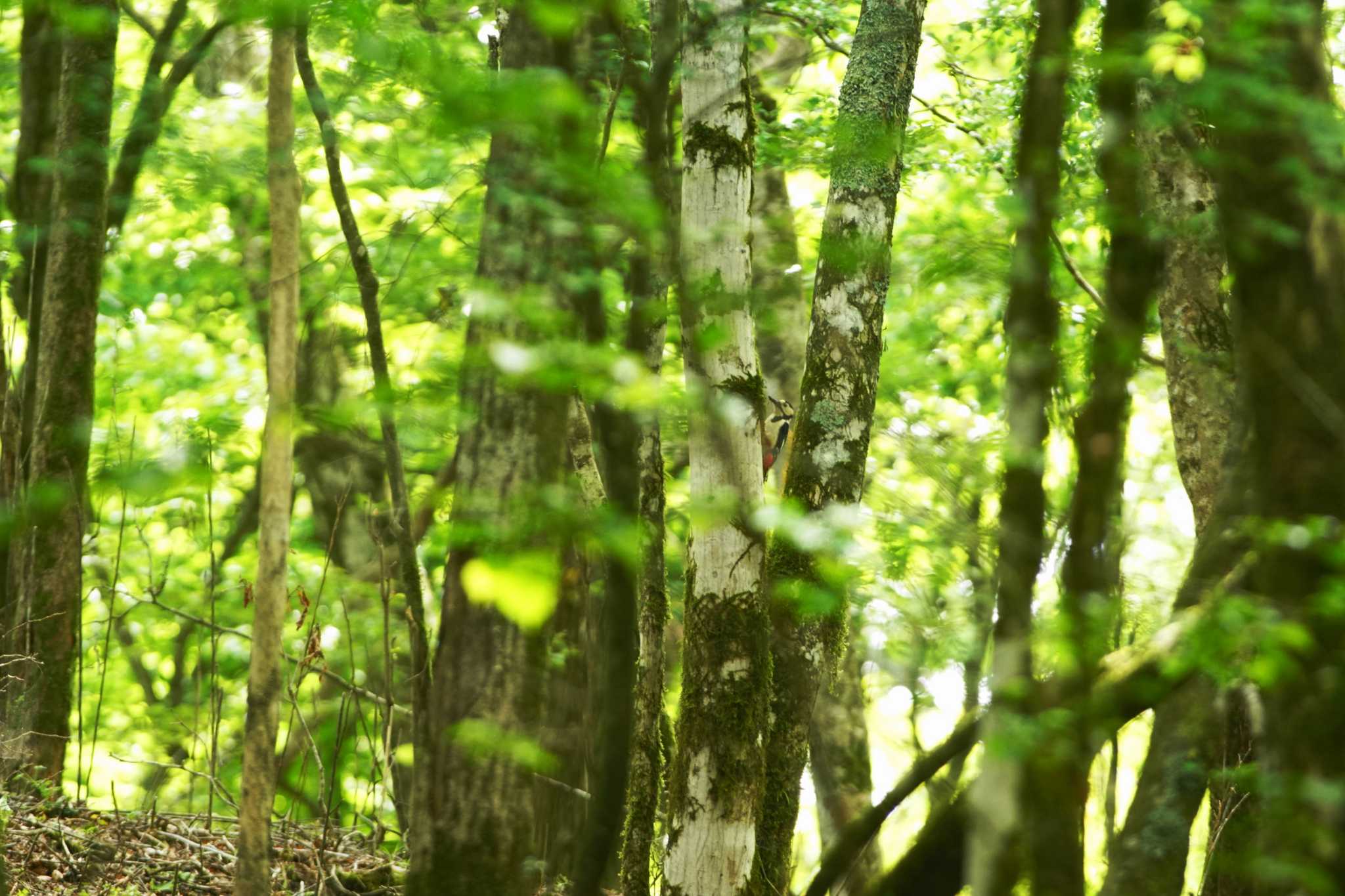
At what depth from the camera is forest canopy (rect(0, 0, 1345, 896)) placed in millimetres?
2578

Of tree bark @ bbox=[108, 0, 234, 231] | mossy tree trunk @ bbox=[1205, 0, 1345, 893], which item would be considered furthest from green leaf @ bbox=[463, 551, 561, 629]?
tree bark @ bbox=[108, 0, 234, 231]

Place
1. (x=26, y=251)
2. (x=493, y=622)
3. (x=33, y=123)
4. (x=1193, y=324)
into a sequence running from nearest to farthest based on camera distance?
1. (x=493, y=622)
2. (x=1193, y=324)
3. (x=26, y=251)
4. (x=33, y=123)

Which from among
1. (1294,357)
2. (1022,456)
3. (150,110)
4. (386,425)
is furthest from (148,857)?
(1294,357)

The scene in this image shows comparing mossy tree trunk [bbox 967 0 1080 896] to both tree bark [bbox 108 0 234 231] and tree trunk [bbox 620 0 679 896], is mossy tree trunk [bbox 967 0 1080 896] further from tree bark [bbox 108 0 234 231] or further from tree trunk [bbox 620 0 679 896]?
tree bark [bbox 108 0 234 231]

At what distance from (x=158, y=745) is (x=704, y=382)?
10922 millimetres

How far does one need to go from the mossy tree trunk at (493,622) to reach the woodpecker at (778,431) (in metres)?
2.29

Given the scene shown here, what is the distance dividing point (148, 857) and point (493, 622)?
3631mm

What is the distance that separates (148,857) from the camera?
6477mm

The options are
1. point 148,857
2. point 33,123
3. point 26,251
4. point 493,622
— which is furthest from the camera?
point 33,123

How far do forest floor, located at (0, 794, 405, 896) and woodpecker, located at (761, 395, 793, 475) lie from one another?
115 inches

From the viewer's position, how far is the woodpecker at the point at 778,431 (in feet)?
20.6

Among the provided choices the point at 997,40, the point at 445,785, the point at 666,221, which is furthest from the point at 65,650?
the point at 997,40

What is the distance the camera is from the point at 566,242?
346 centimetres

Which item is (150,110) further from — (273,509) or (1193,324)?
(1193,324)
